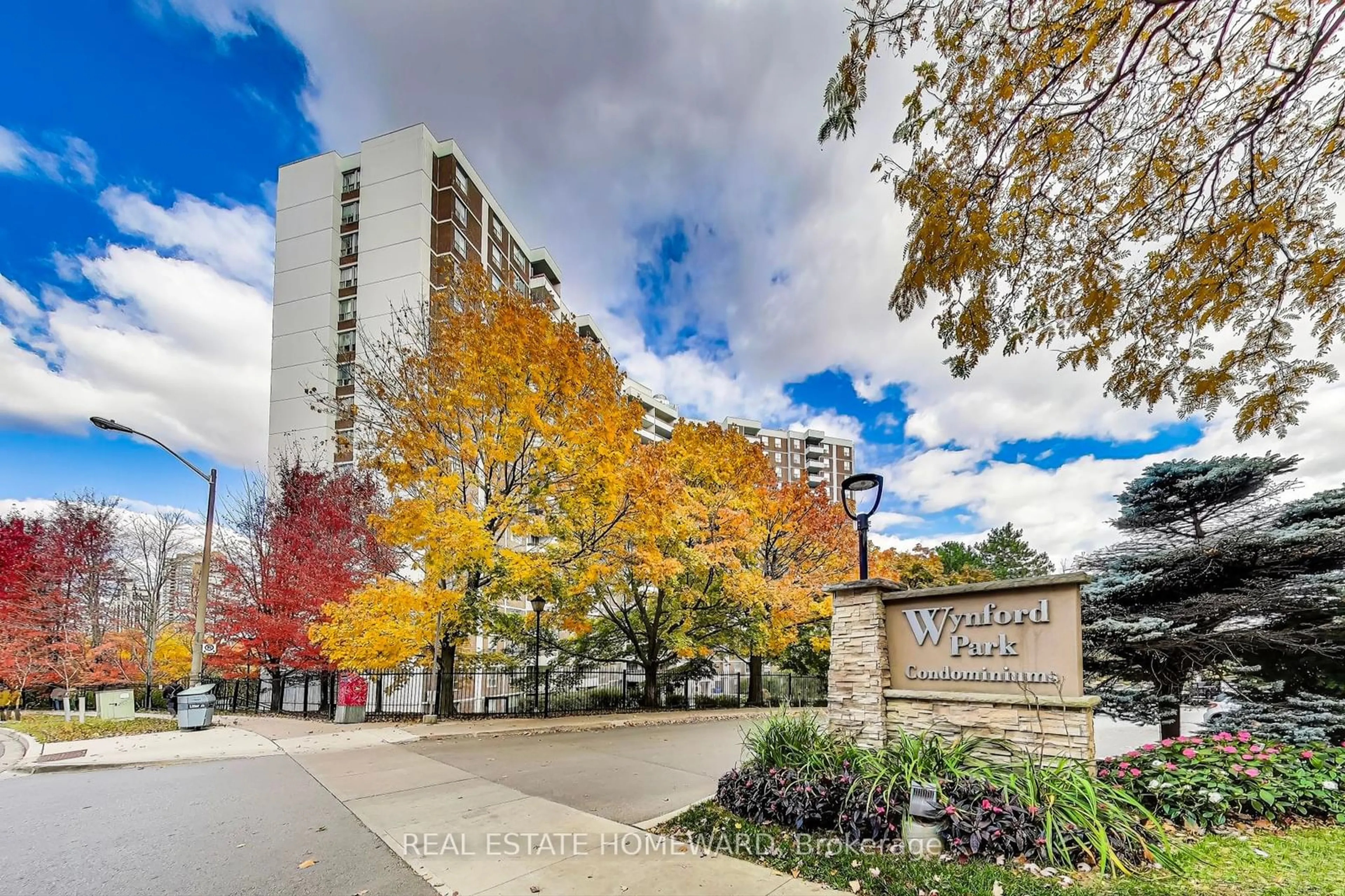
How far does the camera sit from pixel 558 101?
9.50 meters

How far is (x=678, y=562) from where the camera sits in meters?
14.8

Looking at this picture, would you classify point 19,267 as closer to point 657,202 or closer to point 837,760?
point 657,202

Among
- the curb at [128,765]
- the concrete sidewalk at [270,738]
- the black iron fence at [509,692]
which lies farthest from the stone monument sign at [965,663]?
the curb at [128,765]

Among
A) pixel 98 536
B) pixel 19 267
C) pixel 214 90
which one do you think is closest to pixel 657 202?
pixel 214 90

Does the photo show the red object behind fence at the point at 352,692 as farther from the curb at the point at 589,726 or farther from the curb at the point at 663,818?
the curb at the point at 663,818

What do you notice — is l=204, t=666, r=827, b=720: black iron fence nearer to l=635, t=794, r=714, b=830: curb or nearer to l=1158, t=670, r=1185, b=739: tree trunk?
l=1158, t=670, r=1185, b=739: tree trunk

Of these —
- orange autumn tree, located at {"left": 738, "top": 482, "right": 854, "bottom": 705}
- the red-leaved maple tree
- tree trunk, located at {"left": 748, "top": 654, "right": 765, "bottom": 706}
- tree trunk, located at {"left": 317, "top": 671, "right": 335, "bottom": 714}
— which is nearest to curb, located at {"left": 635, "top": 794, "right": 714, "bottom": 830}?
the red-leaved maple tree

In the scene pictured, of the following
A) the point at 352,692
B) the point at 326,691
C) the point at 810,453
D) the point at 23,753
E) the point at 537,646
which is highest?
the point at 810,453

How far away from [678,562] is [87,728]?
1292cm

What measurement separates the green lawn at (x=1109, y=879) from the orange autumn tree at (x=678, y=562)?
9.04 m

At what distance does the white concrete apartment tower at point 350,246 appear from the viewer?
3272 centimetres

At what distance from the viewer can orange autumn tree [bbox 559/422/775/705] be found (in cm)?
1395

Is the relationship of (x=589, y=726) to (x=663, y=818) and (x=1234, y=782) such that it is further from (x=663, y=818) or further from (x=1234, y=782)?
(x=1234, y=782)

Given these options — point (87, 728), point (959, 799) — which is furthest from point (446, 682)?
point (959, 799)
